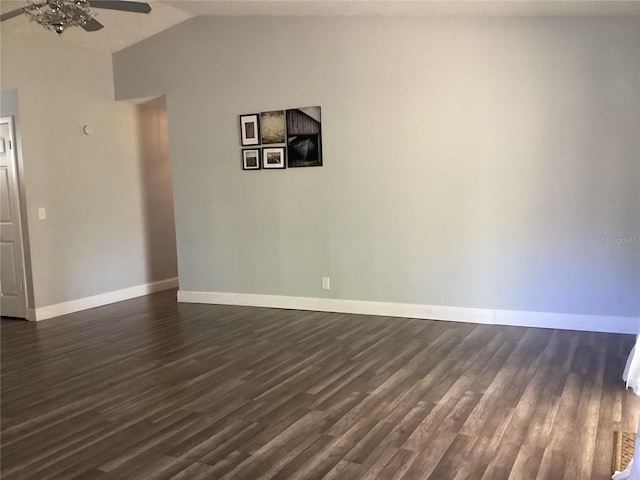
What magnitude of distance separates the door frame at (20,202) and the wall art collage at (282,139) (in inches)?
90.9

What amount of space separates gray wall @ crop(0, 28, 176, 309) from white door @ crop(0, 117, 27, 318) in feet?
0.65

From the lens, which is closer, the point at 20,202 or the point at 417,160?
the point at 417,160

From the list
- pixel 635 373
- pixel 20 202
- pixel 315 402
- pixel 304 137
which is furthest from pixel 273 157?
pixel 635 373

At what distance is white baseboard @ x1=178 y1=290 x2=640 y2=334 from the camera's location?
4.41 m

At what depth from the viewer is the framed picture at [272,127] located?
5.55m

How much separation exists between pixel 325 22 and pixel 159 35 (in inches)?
81.0

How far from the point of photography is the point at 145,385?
352 cm

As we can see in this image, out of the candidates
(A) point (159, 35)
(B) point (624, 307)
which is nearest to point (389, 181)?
(B) point (624, 307)

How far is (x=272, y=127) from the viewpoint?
5.60 meters

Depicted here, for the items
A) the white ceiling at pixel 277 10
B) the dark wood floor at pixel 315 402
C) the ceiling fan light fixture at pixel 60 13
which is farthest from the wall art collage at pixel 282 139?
the ceiling fan light fixture at pixel 60 13

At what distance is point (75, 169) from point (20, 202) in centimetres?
71

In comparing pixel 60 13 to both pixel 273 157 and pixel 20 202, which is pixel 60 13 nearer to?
pixel 273 157

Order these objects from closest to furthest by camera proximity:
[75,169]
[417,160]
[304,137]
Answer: [417,160], [304,137], [75,169]

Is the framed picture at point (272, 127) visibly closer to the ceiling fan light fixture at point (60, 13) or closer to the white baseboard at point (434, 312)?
the white baseboard at point (434, 312)
